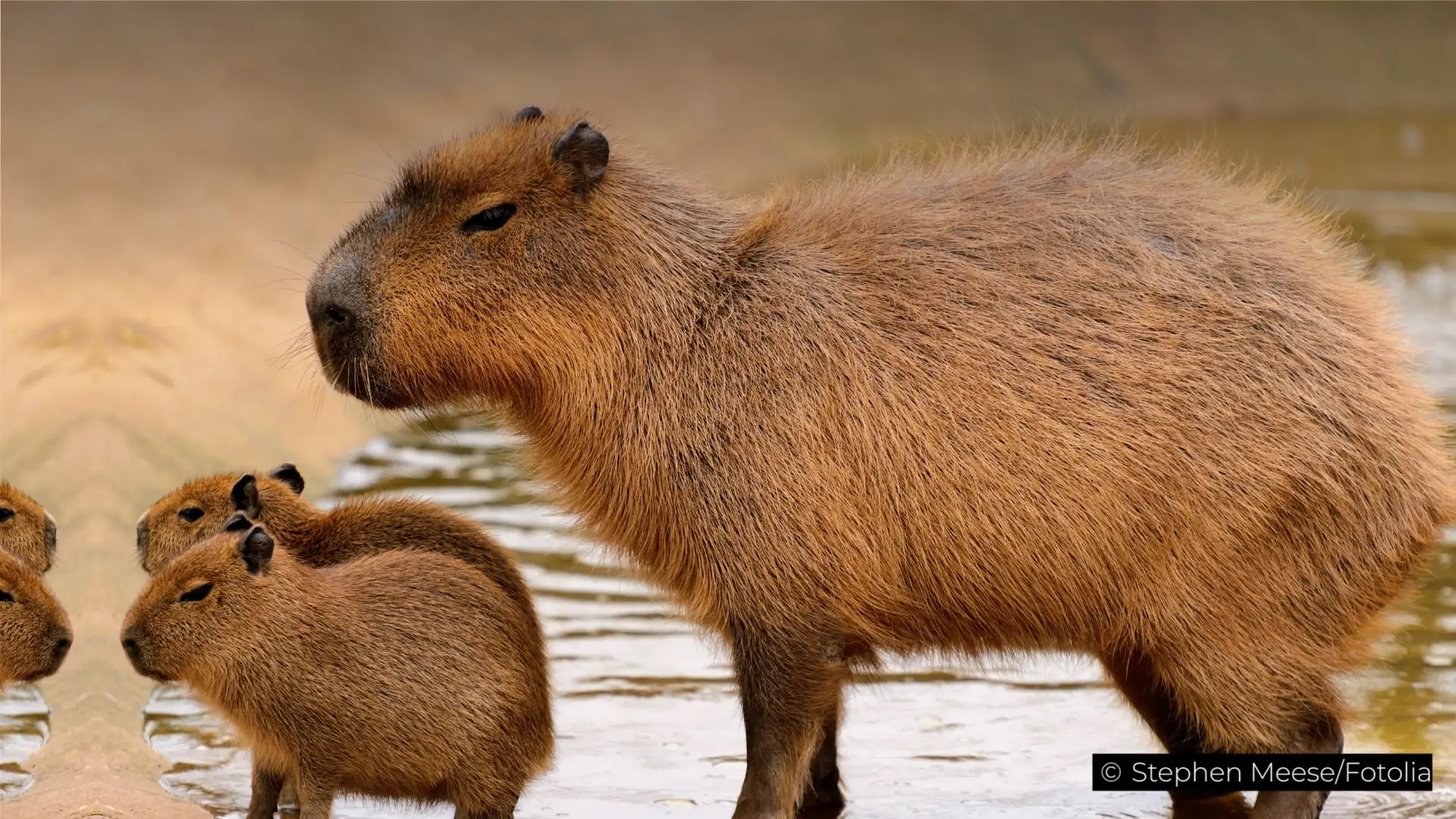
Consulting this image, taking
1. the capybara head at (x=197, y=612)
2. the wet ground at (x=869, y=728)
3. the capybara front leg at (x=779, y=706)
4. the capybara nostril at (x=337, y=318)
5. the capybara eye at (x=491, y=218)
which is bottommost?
the wet ground at (x=869, y=728)

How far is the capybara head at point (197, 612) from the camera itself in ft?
13.6

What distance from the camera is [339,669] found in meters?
4.18

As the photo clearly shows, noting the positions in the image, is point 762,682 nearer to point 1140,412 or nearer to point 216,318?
point 1140,412

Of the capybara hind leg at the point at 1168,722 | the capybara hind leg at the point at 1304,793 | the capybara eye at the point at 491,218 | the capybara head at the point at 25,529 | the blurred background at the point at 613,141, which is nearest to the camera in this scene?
the capybara eye at the point at 491,218

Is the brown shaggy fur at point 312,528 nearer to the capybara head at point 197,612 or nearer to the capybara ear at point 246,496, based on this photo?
the capybara ear at point 246,496

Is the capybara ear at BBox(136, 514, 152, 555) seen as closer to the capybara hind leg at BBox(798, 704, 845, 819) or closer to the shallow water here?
the shallow water

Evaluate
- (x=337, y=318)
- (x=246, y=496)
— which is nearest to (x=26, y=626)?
(x=246, y=496)

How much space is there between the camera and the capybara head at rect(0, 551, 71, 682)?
4328mm

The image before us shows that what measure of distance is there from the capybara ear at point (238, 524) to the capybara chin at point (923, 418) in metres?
0.40

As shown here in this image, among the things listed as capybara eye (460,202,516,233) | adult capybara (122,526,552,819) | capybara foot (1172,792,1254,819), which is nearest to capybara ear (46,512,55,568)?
adult capybara (122,526,552,819)

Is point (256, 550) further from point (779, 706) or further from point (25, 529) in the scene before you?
point (779, 706)

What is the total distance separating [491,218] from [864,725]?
2139mm

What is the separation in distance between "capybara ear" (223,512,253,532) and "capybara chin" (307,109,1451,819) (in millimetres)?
397

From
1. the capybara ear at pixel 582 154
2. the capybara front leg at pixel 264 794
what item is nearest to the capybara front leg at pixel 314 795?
the capybara front leg at pixel 264 794
